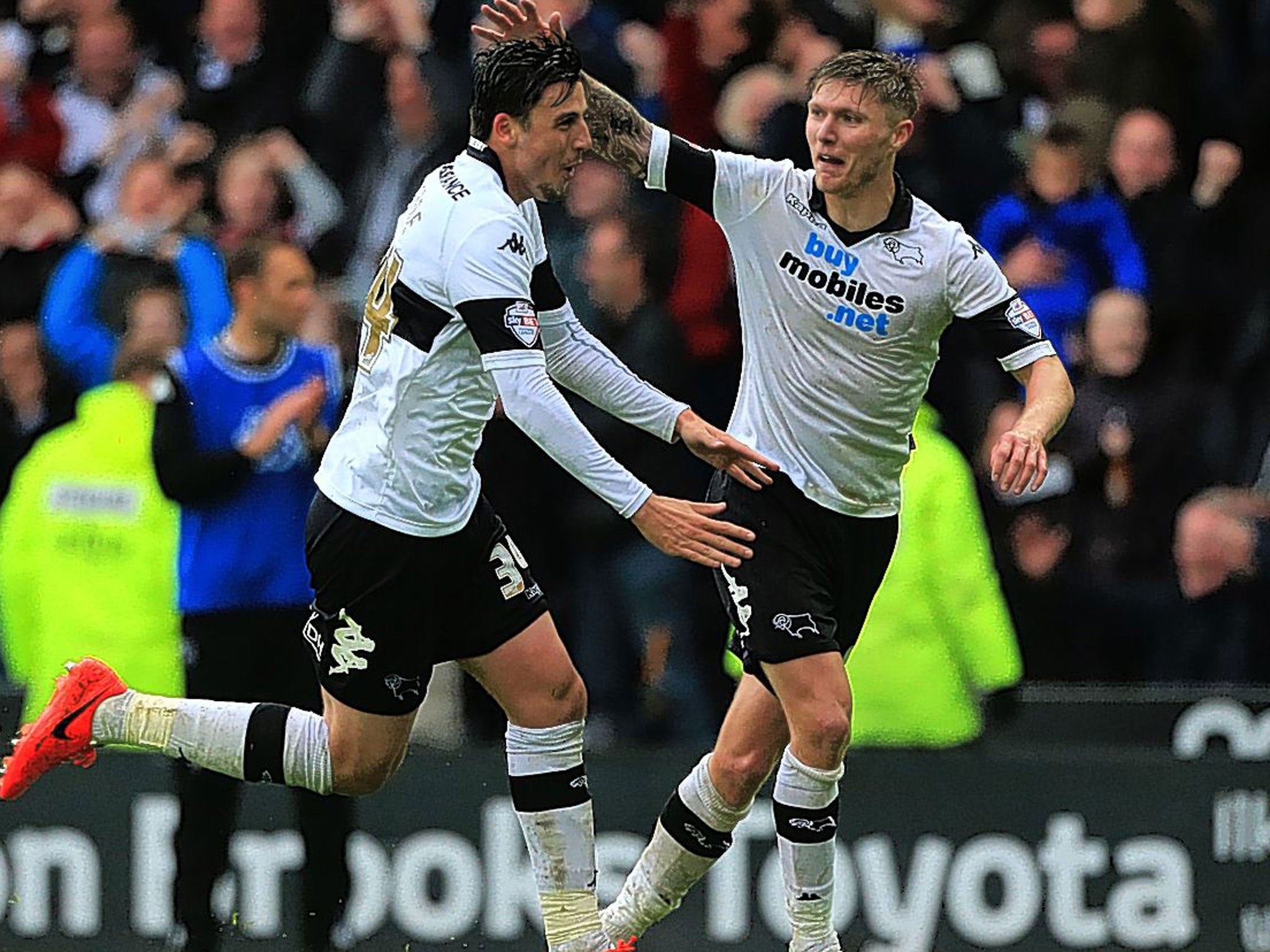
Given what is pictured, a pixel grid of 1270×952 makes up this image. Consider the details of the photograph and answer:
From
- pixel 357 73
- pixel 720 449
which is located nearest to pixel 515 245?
pixel 720 449

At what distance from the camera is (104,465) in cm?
883

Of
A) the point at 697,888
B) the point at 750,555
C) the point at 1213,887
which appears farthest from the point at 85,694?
the point at 1213,887

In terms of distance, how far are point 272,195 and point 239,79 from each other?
3.45 feet

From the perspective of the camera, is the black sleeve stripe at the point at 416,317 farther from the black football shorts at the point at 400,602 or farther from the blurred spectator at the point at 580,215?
the blurred spectator at the point at 580,215

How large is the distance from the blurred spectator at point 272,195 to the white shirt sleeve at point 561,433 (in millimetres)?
4151

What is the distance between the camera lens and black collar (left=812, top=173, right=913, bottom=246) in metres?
6.99

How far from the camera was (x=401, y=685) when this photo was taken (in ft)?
21.9

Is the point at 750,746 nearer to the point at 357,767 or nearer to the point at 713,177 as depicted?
the point at 357,767

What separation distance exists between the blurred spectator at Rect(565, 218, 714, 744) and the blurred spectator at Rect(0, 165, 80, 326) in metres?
2.78

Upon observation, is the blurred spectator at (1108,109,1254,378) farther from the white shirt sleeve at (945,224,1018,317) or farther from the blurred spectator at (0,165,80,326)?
the blurred spectator at (0,165,80,326)

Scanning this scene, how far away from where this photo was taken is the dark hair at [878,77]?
22.5 feet

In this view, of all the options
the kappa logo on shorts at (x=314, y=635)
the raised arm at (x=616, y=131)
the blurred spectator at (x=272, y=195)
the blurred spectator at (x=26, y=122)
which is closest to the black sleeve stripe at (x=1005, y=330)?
the raised arm at (x=616, y=131)

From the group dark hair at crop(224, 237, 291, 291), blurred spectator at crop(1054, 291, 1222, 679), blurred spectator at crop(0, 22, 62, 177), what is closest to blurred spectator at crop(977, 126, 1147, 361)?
blurred spectator at crop(1054, 291, 1222, 679)

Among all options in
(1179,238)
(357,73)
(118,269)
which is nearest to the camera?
(1179,238)
